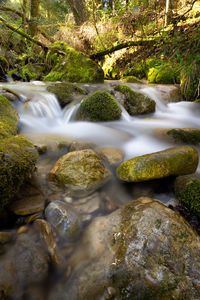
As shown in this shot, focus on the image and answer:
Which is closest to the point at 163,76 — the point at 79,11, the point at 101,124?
the point at 101,124

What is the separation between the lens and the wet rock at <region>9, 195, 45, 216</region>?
2582 millimetres

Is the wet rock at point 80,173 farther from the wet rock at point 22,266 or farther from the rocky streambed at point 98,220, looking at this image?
the wet rock at point 22,266

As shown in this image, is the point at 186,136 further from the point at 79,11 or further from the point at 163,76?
the point at 79,11

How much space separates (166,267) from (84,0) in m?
15.5

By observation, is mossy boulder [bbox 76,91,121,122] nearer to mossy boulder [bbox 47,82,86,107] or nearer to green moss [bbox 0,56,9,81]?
mossy boulder [bbox 47,82,86,107]

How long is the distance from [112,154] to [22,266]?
226 cm

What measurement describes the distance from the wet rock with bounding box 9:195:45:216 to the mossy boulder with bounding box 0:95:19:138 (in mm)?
1228

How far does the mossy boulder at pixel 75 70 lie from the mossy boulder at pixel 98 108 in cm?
385

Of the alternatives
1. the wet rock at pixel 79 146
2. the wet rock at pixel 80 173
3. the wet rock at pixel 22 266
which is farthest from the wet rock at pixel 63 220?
the wet rock at pixel 79 146

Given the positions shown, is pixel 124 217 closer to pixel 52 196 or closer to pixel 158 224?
pixel 158 224

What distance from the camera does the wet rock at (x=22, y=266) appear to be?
1.99 metres

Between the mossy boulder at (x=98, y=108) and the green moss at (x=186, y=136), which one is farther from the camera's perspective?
the mossy boulder at (x=98, y=108)

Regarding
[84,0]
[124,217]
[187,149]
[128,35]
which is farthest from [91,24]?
[124,217]

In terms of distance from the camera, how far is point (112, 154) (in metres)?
3.96
